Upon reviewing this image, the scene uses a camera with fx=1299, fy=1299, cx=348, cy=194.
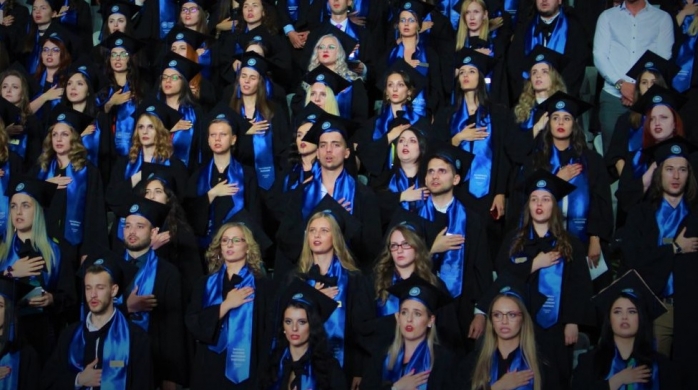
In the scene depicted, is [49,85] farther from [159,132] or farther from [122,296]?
[122,296]

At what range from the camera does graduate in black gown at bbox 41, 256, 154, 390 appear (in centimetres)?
696

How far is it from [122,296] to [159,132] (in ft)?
5.27

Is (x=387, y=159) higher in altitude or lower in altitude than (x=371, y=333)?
higher

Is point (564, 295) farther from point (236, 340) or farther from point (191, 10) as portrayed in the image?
point (191, 10)

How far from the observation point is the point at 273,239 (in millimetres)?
8609

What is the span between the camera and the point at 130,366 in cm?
700

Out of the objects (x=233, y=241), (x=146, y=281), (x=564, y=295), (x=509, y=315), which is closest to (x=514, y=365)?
(x=509, y=315)

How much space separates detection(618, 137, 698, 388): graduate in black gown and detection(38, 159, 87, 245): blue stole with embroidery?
3508 mm

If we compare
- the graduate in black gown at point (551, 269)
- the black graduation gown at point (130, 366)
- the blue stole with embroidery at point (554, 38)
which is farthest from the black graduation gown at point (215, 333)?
the blue stole with embroidery at point (554, 38)

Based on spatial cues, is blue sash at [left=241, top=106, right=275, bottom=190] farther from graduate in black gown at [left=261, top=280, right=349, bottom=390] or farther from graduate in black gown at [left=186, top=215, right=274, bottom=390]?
graduate in black gown at [left=261, top=280, right=349, bottom=390]

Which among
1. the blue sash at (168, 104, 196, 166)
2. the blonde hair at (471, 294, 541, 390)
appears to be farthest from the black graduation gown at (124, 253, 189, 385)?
the blonde hair at (471, 294, 541, 390)

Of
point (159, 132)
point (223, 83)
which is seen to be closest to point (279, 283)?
point (159, 132)

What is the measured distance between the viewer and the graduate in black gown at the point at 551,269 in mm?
7195

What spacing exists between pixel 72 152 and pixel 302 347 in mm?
2748
